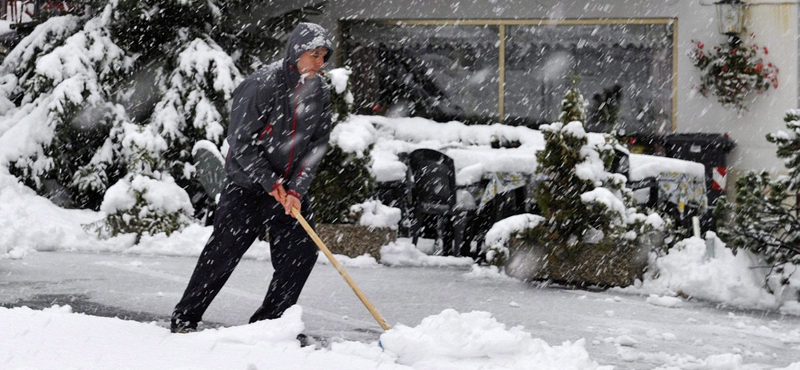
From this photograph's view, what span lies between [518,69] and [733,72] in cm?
279

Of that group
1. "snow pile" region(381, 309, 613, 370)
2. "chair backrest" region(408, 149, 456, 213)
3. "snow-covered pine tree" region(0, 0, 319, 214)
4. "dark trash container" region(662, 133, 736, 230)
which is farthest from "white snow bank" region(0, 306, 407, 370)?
"dark trash container" region(662, 133, 736, 230)

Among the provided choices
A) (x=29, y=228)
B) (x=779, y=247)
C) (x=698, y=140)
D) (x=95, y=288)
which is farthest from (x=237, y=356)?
(x=698, y=140)

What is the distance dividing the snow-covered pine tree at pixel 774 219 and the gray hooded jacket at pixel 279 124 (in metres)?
3.93

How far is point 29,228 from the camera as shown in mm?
10227

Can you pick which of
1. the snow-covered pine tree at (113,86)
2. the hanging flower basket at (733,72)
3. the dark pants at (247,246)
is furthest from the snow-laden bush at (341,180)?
the hanging flower basket at (733,72)

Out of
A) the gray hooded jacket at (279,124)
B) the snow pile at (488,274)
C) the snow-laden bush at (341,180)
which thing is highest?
the gray hooded jacket at (279,124)

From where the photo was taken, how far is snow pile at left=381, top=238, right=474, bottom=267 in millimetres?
9820

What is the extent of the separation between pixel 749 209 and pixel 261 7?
881 centimetres

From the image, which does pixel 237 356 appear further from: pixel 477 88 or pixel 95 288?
pixel 477 88

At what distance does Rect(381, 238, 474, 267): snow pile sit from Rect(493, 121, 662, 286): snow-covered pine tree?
1.07m

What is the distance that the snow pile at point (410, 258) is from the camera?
32.2 feet

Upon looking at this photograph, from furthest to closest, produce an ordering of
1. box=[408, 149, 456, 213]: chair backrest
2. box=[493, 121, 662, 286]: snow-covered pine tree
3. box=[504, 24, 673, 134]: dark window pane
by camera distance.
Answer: box=[504, 24, 673, 134]: dark window pane, box=[408, 149, 456, 213]: chair backrest, box=[493, 121, 662, 286]: snow-covered pine tree

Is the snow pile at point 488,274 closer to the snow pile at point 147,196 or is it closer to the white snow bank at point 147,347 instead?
the snow pile at point 147,196

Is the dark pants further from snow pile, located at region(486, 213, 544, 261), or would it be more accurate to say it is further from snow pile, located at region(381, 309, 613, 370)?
snow pile, located at region(486, 213, 544, 261)
